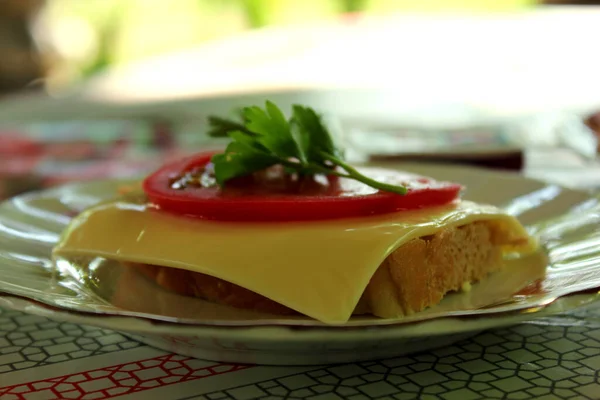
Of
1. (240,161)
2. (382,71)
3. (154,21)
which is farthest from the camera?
(154,21)

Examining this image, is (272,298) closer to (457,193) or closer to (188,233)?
(188,233)

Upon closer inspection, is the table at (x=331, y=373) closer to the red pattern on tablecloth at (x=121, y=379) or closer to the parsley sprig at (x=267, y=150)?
the red pattern on tablecloth at (x=121, y=379)

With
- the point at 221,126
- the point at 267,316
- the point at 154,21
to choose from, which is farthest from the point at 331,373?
the point at 154,21

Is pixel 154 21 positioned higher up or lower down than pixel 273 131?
higher up

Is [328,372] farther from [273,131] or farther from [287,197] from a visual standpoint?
[273,131]

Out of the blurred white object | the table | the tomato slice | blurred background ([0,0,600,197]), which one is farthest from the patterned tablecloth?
the blurred white object

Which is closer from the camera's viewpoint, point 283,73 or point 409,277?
point 409,277

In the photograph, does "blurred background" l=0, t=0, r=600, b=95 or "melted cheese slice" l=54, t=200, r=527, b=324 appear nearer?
"melted cheese slice" l=54, t=200, r=527, b=324

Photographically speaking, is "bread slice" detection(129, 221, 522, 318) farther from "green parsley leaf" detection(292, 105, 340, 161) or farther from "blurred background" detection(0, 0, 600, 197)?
"blurred background" detection(0, 0, 600, 197)
